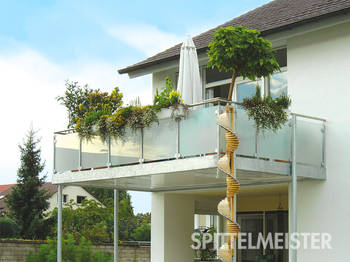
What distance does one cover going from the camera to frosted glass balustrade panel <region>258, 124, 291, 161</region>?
1248cm

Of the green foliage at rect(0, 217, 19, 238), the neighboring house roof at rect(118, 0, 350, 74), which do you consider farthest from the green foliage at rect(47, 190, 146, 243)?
the neighboring house roof at rect(118, 0, 350, 74)

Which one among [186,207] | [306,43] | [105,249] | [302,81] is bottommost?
[105,249]

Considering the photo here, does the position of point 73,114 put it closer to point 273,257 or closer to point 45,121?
point 45,121

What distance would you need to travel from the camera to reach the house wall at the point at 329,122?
43.3ft

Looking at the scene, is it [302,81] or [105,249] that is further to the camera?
[105,249]

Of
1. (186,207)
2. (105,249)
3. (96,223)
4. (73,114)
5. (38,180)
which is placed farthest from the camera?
(96,223)

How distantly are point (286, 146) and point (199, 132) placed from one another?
6.52 ft

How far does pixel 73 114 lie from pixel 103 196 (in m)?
26.2

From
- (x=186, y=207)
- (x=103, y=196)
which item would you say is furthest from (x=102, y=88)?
(x=103, y=196)

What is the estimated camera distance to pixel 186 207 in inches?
706

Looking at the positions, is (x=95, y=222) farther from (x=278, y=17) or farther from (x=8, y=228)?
(x=278, y=17)

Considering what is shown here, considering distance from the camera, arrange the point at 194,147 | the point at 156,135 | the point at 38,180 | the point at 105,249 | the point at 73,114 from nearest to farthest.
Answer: the point at 194,147 < the point at 156,135 < the point at 105,249 < the point at 38,180 < the point at 73,114

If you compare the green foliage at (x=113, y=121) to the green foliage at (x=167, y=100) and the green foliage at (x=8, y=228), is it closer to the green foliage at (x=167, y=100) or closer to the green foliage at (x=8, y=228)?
the green foliage at (x=167, y=100)

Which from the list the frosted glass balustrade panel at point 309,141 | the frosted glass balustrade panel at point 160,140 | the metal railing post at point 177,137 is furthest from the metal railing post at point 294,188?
the frosted glass balustrade panel at point 160,140
